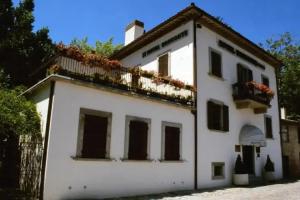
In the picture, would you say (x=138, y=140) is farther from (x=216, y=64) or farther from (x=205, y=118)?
(x=216, y=64)

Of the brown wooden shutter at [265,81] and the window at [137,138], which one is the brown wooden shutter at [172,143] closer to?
the window at [137,138]

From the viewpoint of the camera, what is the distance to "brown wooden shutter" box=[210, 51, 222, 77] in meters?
16.9

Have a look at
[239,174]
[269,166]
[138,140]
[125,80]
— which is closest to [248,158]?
[269,166]

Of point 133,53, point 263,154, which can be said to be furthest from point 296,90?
point 133,53

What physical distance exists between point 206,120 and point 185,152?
95.5 inches

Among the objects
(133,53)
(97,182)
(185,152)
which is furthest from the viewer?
(133,53)

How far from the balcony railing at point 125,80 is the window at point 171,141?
1304 mm

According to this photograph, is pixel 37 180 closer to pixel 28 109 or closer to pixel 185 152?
pixel 28 109

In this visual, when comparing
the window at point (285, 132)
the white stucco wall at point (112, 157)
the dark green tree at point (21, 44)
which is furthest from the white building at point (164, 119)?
the dark green tree at point (21, 44)

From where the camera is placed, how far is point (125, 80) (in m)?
12.7

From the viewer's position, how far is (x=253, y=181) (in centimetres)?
1775

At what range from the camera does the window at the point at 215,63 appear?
55.1ft

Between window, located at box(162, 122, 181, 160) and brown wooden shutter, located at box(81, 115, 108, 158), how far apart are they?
3.20 meters

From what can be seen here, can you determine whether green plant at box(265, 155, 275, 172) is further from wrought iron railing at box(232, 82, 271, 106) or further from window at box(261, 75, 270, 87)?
window at box(261, 75, 270, 87)
